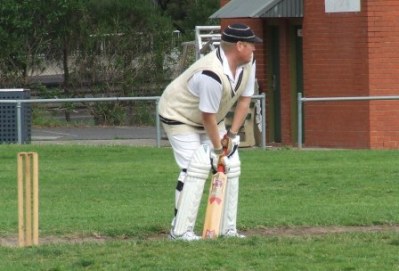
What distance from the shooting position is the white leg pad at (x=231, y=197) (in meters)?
10.2

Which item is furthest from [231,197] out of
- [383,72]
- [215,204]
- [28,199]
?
[383,72]

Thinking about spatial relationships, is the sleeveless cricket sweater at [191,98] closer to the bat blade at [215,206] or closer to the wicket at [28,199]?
the bat blade at [215,206]

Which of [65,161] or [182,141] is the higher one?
[182,141]

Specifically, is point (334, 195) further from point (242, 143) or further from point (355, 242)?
point (242, 143)

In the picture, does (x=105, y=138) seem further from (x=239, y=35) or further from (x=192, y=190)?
(x=239, y=35)

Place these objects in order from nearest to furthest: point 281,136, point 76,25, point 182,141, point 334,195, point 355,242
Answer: point 355,242, point 182,141, point 334,195, point 281,136, point 76,25

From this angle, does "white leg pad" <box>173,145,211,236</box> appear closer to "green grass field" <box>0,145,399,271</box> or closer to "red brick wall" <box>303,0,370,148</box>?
"green grass field" <box>0,145,399,271</box>

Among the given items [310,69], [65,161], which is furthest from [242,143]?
[65,161]

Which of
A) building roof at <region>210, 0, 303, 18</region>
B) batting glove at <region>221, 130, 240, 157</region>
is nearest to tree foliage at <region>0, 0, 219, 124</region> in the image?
building roof at <region>210, 0, 303, 18</region>

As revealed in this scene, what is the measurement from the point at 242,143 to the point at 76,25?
14670mm

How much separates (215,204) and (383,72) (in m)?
11.8

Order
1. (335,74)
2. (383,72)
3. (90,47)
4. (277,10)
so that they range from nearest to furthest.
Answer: (383,72), (335,74), (277,10), (90,47)

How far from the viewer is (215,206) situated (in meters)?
10.1

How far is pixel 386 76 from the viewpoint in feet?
70.2
